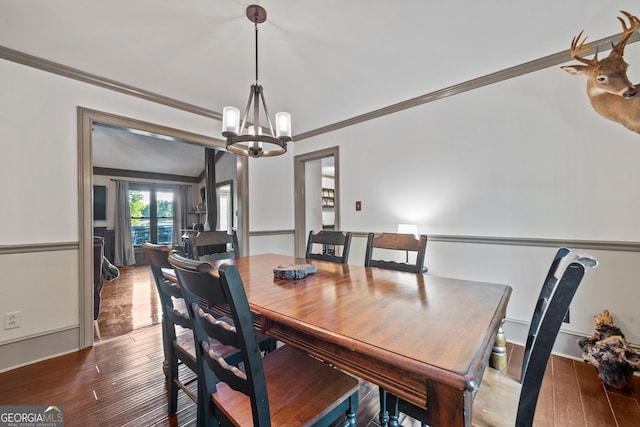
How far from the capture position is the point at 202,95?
2846 mm

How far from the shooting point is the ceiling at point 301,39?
5.49ft

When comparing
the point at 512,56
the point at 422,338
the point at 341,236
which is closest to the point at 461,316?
the point at 422,338

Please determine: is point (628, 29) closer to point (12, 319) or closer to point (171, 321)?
point (171, 321)

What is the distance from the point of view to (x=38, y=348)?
83.4 inches

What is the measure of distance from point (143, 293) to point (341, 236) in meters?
3.57

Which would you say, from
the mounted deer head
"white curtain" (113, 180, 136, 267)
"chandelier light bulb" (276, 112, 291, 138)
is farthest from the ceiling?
"white curtain" (113, 180, 136, 267)

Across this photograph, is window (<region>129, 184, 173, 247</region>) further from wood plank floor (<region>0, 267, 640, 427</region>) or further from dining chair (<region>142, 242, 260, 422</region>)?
dining chair (<region>142, 242, 260, 422</region>)

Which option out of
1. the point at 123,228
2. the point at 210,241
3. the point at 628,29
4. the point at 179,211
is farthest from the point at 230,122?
the point at 179,211

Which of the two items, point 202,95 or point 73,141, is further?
point 202,95

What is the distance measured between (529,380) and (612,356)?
165 cm

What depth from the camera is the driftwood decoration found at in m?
1.65

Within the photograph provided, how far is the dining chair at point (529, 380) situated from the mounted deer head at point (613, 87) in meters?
1.48

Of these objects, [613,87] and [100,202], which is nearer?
[613,87]

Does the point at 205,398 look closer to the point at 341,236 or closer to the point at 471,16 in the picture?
the point at 341,236
